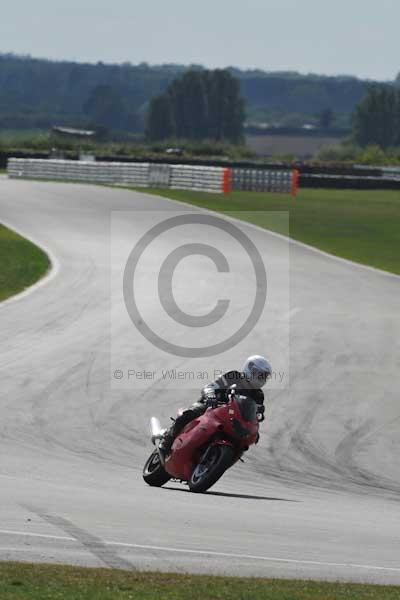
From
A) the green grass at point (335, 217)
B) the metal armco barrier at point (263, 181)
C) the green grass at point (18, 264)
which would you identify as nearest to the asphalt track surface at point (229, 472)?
the green grass at point (18, 264)

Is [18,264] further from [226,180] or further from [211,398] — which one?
[226,180]

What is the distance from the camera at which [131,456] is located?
14.1m

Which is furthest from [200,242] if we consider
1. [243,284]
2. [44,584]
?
[44,584]

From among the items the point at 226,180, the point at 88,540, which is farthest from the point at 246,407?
the point at 226,180

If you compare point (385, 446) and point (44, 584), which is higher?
point (44, 584)

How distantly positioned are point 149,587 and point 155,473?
16.1 ft

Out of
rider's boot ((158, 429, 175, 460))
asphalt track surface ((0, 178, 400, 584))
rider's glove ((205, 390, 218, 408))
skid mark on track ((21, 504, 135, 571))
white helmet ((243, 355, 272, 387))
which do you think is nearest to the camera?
skid mark on track ((21, 504, 135, 571))

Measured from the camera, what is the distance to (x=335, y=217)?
47.6m

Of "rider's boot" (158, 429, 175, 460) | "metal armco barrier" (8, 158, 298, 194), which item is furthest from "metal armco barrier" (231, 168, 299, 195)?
"rider's boot" (158, 429, 175, 460)

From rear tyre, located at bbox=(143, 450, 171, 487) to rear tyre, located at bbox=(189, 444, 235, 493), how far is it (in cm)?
53

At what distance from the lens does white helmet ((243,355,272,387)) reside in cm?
1167

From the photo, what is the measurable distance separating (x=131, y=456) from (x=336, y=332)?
9161 millimetres

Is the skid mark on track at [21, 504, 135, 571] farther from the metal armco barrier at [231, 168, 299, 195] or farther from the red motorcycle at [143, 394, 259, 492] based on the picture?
the metal armco barrier at [231, 168, 299, 195]

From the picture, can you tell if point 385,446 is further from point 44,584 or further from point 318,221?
point 318,221
